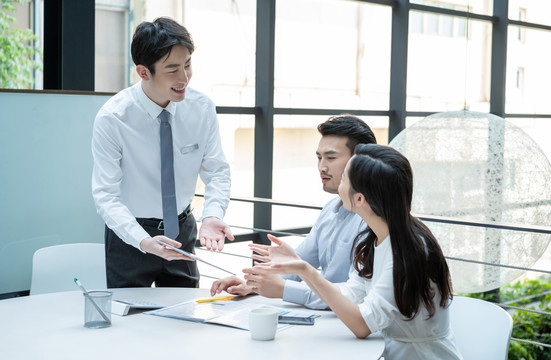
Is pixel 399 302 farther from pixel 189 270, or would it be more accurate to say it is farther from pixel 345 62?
pixel 345 62

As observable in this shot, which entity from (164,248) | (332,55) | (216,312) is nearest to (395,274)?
(216,312)

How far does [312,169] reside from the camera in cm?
628

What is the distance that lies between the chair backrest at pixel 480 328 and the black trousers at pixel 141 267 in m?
0.97

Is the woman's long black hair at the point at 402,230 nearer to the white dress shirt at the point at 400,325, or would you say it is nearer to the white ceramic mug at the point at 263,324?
the white dress shirt at the point at 400,325

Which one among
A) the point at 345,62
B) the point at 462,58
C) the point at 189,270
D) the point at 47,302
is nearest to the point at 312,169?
the point at 345,62

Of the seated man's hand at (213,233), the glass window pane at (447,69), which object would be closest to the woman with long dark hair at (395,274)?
the seated man's hand at (213,233)

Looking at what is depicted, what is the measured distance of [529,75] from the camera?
308 inches

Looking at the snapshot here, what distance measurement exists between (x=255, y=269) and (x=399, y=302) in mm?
436

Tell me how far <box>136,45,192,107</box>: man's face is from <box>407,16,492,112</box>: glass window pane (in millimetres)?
4842

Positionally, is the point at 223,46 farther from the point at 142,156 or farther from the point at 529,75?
the point at 529,75

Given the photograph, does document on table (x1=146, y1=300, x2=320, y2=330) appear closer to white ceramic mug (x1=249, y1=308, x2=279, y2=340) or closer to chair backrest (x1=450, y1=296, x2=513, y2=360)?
white ceramic mug (x1=249, y1=308, x2=279, y2=340)

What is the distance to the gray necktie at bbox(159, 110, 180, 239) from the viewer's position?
2279 mm

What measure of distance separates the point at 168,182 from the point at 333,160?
61 centimetres

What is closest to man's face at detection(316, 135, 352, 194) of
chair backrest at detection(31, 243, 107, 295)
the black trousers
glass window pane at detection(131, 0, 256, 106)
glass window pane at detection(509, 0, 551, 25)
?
the black trousers
